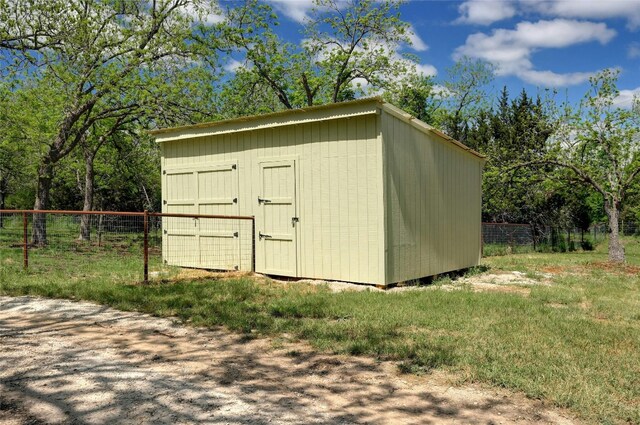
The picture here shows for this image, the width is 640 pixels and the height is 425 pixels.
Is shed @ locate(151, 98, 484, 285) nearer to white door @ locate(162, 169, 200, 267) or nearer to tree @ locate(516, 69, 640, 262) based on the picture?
white door @ locate(162, 169, 200, 267)

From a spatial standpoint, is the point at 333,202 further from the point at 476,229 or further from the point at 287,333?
the point at 476,229

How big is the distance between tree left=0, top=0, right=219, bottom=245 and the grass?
616 centimetres

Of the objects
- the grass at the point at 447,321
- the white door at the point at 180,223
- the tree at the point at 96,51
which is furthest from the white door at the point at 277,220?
the tree at the point at 96,51

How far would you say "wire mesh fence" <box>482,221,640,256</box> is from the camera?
17.8 meters

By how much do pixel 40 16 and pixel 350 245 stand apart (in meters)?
9.88

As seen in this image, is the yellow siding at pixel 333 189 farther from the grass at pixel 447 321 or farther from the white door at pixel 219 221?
the grass at pixel 447 321

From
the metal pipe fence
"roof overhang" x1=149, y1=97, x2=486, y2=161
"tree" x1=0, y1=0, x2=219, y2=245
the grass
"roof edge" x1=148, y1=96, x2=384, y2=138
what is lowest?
the grass

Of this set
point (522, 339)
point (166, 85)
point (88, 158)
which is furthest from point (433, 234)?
point (88, 158)

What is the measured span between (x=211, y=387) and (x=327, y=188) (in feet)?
15.3

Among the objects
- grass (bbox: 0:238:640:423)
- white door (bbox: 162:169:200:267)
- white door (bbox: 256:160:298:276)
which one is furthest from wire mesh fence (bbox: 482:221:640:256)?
white door (bbox: 162:169:200:267)

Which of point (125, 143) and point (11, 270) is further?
point (125, 143)

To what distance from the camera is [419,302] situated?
19.3 feet

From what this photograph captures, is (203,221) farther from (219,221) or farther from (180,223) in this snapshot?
(180,223)

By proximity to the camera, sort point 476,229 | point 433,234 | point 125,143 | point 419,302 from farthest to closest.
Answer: point 125,143 < point 476,229 < point 433,234 < point 419,302
